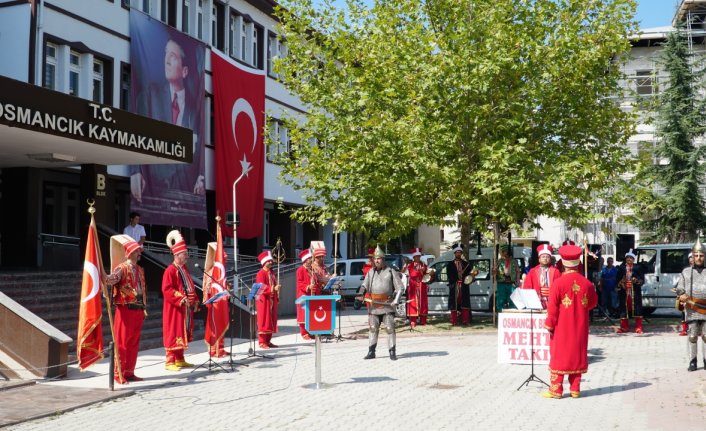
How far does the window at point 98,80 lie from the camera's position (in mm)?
24953

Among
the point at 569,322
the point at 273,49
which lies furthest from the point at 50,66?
the point at 569,322

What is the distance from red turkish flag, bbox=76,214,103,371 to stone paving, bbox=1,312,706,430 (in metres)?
0.43

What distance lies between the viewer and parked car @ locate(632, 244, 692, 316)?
79.6 ft

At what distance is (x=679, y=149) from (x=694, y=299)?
30079 millimetres

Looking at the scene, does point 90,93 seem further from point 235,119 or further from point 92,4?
point 235,119

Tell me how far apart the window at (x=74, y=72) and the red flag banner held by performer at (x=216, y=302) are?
9633 millimetres

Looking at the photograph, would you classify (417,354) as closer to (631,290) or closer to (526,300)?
(526,300)

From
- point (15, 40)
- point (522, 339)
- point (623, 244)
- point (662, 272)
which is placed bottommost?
point (522, 339)

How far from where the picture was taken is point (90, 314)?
41.4 ft

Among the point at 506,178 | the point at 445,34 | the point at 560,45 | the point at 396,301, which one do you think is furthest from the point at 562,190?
the point at 396,301

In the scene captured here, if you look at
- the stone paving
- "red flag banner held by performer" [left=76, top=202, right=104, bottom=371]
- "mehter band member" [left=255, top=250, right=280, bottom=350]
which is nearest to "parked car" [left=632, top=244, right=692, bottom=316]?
the stone paving

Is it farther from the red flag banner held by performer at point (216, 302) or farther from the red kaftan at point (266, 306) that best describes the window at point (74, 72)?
the red flag banner held by performer at point (216, 302)

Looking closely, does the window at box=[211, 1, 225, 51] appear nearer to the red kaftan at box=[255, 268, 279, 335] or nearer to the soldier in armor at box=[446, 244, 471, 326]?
the soldier in armor at box=[446, 244, 471, 326]

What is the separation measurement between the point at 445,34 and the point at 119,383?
13.4 m
